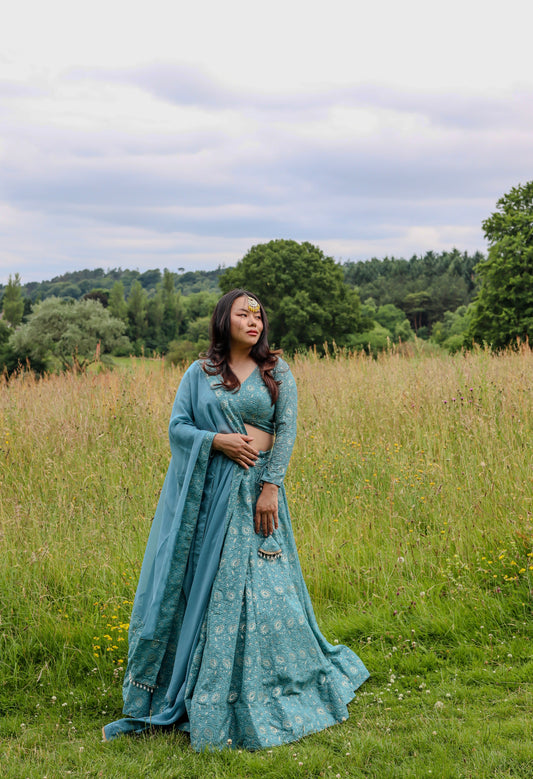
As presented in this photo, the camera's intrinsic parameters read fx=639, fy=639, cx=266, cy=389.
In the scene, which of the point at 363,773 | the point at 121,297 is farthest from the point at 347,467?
the point at 121,297

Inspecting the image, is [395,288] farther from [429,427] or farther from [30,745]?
[30,745]

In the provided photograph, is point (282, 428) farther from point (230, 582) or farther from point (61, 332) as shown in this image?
point (61, 332)

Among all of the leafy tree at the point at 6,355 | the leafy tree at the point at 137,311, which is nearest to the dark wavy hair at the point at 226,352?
the leafy tree at the point at 6,355

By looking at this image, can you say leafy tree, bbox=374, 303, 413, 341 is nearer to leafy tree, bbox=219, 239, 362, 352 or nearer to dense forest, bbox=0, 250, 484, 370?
dense forest, bbox=0, 250, 484, 370

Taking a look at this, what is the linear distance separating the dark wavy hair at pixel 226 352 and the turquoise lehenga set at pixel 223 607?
0.05m

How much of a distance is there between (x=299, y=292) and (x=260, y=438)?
18663 mm

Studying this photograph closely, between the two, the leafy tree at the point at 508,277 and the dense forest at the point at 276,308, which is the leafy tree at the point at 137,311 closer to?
the dense forest at the point at 276,308

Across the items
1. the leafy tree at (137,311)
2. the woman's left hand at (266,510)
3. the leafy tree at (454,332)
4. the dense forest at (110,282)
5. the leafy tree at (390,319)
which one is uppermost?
the dense forest at (110,282)

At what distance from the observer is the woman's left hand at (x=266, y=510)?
3.25 meters

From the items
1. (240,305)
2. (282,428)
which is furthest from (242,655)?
(240,305)

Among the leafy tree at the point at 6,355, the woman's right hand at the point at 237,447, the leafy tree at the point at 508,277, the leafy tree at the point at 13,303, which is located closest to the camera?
the woman's right hand at the point at 237,447

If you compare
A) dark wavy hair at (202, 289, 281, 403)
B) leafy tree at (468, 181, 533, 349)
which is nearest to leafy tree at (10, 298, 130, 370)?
leafy tree at (468, 181, 533, 349)

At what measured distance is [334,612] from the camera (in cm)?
433

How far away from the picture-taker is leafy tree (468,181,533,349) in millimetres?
14188
